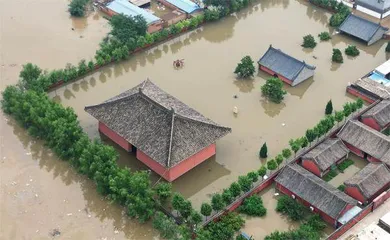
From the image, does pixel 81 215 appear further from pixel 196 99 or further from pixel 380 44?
pixel 380 44

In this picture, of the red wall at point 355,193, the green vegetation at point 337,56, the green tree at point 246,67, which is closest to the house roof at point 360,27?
the green vegetation at point 337,56

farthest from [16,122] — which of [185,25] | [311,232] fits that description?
[311,232]

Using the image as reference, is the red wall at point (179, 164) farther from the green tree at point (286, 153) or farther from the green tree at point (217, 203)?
the green tree at point (286, 153)

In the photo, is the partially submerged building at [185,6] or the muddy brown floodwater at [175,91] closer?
the muddy brown floodwater at [175,91]

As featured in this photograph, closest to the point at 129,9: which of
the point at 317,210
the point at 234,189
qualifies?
the point at 234,189

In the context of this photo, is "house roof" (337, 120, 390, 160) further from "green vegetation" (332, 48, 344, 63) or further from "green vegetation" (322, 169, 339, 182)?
"green vegetation" (332, 48, 344, 63)

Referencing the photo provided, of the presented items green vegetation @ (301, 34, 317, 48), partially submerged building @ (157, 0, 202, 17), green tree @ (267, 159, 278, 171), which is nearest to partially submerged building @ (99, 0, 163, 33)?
partially submerged building @ (157, 0, 202, 17)

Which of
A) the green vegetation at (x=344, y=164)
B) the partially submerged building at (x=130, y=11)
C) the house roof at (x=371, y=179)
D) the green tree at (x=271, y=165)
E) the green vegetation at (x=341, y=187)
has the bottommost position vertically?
the partially submerged building at (x=130, y=11)
